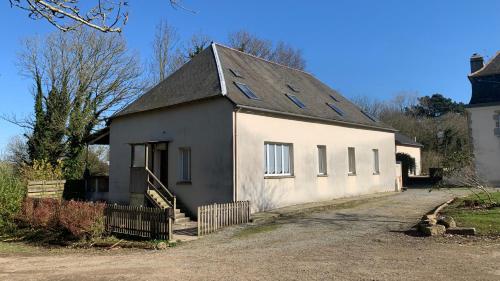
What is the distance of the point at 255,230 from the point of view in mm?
13273

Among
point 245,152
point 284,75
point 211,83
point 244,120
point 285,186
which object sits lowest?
point 285,186

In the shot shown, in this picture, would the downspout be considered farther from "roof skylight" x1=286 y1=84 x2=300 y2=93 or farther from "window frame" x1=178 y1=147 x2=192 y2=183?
"roof skylight" x1=286 y1=84 x2=300 y2=93

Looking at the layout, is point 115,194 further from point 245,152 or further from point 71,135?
point 71,135

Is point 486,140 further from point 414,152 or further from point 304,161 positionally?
point 304,161

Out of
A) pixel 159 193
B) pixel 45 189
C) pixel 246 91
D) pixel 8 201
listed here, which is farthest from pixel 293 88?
pixel 8 201

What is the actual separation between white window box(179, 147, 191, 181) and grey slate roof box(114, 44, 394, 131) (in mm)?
2045

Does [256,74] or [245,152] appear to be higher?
[256,74]

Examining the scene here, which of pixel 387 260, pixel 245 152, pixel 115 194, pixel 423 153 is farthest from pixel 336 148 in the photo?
pixel 423 153

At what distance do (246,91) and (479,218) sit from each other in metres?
9.63

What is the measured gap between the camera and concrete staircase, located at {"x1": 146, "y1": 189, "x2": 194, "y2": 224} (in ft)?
54.2

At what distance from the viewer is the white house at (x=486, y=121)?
3112cm

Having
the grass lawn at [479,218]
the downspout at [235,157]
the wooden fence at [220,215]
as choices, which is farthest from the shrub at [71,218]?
the grass lawn at [479,218]

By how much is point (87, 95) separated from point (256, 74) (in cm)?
1576

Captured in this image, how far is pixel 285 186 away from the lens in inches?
714
